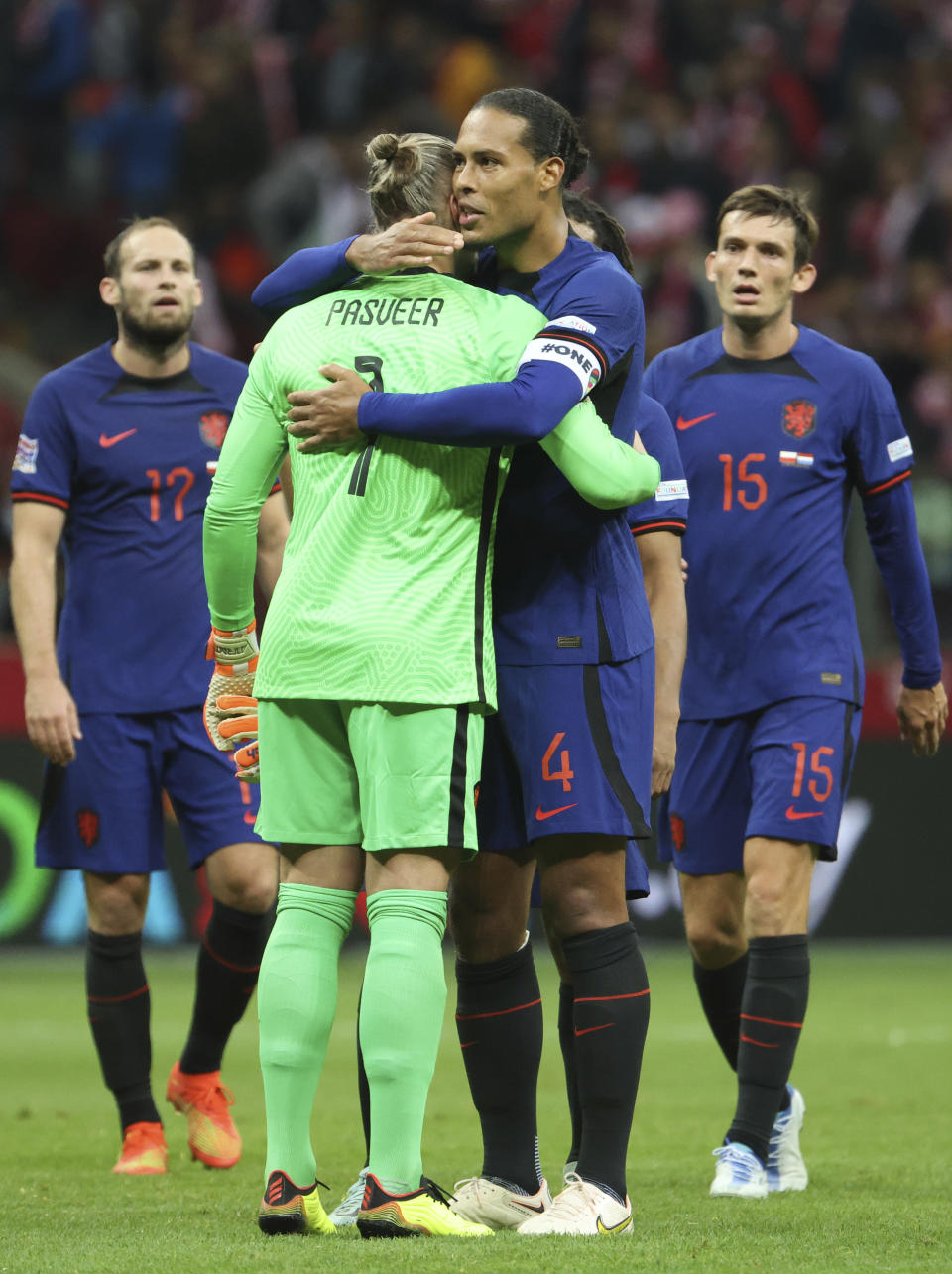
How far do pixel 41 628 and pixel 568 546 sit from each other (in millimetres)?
2066

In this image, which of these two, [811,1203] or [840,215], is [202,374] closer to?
[811,1203]

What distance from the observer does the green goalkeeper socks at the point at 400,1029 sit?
384 centimetres

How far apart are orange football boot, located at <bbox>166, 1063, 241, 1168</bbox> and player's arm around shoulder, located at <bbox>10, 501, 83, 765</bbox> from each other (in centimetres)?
98

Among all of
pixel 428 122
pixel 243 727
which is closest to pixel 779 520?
pixel 243 727

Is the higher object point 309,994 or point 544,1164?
point 309,994

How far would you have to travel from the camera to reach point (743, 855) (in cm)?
545

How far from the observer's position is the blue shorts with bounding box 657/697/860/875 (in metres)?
5.35

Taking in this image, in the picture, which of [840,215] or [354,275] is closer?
[354,275]

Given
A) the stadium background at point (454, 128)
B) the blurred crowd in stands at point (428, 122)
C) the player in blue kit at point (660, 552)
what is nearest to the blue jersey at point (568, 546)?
the player in blue kit at point (660, 552)

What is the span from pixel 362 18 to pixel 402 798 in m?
12.9

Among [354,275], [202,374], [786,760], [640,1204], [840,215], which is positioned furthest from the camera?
[840,215]

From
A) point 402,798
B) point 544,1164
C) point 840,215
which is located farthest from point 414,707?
point 840,215

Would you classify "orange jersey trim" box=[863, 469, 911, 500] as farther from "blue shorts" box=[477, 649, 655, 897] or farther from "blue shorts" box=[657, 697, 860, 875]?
"blue shorts" box=[477, 649, 655, 897]

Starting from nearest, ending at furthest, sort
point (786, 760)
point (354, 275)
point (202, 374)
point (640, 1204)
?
point (354, 275)
point (640, 1204)
point (786, 760)
point (202, 374)
